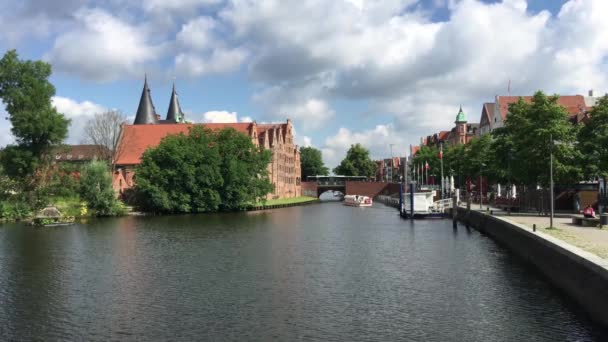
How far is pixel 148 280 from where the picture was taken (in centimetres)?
2617

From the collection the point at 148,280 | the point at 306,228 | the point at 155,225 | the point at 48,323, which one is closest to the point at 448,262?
the point at 148,280

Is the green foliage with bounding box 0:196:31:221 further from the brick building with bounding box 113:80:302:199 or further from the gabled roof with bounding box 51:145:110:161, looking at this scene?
the brick building with bounding box 113:80:302:199

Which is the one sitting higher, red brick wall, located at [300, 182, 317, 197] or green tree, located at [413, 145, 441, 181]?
green tree, located at [413, 145, 441, 181]

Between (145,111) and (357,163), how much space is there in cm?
7468

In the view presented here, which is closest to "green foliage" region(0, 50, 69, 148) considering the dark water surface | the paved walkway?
the dark water surface

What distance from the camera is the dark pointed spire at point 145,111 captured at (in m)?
118

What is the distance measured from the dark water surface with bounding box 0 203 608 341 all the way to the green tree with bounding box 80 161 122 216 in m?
30.7

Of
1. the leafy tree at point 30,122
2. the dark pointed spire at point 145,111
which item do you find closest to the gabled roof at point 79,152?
the leafy tree at point 30,122

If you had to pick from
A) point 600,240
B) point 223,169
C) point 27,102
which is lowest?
point 600,240

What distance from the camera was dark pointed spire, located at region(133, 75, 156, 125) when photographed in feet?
389

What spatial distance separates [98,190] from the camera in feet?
234

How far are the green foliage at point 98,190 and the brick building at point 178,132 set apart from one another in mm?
11198

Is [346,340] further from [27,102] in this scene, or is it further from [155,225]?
[27,102]

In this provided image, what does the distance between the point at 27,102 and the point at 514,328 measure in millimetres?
60595
